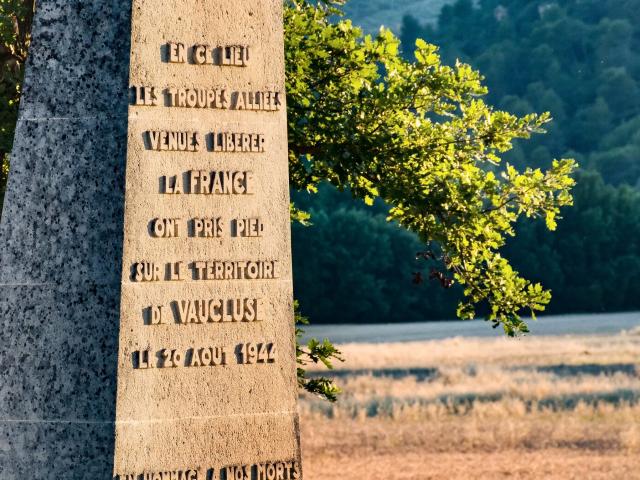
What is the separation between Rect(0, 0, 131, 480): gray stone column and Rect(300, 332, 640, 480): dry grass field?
17853mm

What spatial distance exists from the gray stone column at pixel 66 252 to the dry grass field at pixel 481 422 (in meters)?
17.9

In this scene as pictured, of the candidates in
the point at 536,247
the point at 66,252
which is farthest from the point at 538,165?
the point at 66,252

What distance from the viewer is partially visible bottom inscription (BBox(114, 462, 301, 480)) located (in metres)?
10.6

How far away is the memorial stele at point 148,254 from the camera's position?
10680 mm

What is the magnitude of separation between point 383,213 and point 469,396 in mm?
48320

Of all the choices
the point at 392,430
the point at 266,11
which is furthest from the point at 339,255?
the point at 266,11

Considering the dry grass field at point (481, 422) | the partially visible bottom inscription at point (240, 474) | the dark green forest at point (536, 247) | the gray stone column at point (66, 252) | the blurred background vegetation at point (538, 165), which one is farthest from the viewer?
the dark green forest at point (536, 247)

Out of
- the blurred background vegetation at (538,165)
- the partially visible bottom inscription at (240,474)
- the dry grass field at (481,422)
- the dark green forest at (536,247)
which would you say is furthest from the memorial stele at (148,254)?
the dark green forest at (536,247)

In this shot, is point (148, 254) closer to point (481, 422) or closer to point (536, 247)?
point (481, 422)

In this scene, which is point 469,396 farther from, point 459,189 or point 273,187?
point 273,187

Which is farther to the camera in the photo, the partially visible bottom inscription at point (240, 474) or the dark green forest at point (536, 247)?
the dark green forest at point (536, 247)

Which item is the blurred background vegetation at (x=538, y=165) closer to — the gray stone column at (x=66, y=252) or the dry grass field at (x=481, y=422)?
the gray stone column at (x=66, y=252)

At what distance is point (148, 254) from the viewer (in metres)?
10.7

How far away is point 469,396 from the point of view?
43.5 meters
